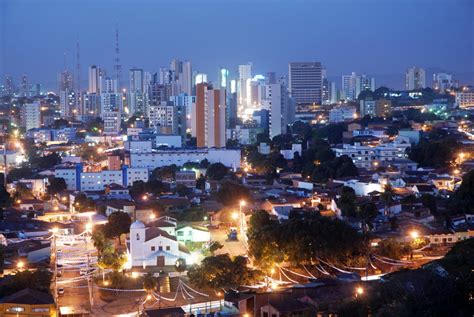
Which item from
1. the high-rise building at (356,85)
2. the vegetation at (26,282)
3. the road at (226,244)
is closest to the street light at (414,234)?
the road at (226,244)

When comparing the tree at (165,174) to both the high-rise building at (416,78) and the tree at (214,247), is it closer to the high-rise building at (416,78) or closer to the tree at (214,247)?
the tree at (214,247)

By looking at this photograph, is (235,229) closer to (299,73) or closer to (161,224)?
(161,224)

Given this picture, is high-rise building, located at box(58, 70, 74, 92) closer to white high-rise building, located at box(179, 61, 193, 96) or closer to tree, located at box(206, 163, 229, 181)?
white high-rise building, located at box(179, 61, 193, 96)

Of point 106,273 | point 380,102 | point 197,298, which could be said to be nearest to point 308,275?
point 197,298

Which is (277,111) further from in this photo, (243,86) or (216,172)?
(243,86)

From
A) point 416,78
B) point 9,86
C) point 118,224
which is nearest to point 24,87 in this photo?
point 9,86
